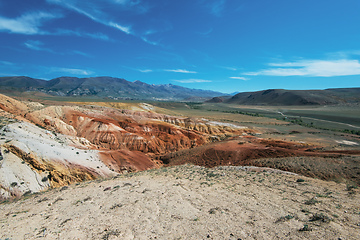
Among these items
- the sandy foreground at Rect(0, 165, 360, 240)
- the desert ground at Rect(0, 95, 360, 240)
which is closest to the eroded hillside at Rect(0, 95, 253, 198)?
the desert ground at Rect(0, 95, 360, 240)

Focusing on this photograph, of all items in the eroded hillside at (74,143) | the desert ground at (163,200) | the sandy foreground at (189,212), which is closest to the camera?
the sandy foreground at (189,212)

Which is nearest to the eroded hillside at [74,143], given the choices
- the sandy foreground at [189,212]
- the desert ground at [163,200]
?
the desert ground at [163,200]

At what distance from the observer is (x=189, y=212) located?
Result: 8086 millimetres

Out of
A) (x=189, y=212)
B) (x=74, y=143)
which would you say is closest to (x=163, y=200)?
(x=189, y=212)

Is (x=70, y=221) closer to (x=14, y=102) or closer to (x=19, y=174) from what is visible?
(x=19, y=174)

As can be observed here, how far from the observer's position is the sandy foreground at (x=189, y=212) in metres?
6.41

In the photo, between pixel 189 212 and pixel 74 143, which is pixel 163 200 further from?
pixel 74 143

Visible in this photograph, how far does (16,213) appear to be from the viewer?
815 centimetres

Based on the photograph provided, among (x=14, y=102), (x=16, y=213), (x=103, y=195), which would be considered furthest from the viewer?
(x=14, y=102)

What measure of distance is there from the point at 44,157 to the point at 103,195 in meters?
8.35

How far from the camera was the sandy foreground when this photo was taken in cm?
641

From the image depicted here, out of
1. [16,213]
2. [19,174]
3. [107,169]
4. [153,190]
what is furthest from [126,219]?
[107,169]

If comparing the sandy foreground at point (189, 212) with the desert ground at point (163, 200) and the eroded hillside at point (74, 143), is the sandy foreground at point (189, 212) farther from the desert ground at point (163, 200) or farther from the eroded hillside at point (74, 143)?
the eroded hillside at point (74, 143)

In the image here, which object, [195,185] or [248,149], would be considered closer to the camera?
[195,185]
